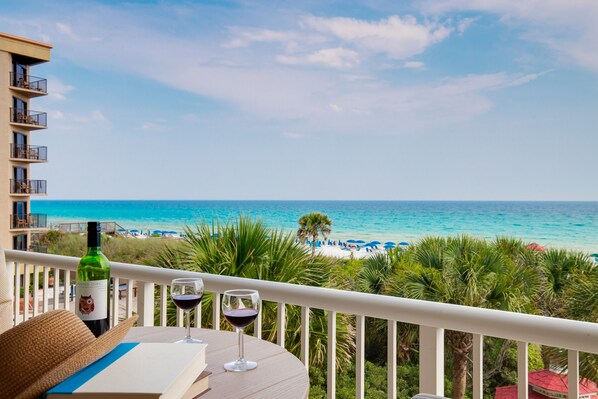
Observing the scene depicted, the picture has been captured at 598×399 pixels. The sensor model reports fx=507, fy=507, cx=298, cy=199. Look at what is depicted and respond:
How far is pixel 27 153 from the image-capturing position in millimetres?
20094

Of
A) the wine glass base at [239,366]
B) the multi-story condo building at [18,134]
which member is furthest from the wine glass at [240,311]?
the multi-story condo building at [18,134]

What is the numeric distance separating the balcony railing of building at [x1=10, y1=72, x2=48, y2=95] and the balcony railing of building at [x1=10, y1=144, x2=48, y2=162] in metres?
2.26

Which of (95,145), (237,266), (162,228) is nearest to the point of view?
(237,266)

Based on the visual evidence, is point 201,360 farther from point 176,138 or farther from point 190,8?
point 176,138

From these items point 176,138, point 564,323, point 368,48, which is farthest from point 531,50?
point 564,323

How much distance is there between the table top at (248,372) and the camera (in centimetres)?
100

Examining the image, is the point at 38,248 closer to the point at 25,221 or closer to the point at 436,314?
the point at 25,221

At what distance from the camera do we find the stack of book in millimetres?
722

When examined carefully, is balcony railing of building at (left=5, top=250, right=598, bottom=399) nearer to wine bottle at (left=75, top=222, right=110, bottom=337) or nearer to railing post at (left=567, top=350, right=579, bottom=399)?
railing post at (left=567, top=350, right=579, bottom=399)

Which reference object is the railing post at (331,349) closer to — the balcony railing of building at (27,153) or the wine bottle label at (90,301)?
the wine bottle label at (90,301)

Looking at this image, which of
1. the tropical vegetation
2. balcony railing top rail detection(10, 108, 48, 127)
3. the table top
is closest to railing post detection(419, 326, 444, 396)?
the table top

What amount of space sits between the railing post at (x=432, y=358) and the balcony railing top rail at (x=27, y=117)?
2122 cm

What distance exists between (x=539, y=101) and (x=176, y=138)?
77.0 ft

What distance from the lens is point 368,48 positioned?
3225 centimetres
